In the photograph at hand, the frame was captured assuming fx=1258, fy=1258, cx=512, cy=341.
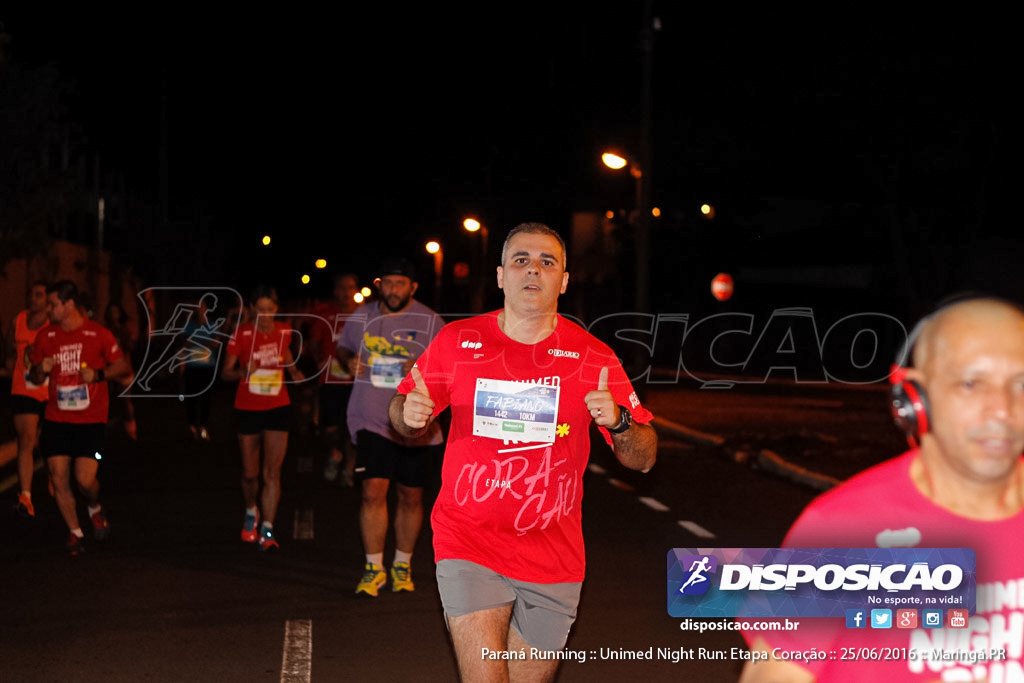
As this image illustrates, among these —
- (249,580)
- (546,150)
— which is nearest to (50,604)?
(249,580)

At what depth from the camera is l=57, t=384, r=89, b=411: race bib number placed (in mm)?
9766

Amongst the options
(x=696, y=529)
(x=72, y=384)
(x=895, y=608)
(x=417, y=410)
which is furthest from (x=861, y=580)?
(x=696, y=529)

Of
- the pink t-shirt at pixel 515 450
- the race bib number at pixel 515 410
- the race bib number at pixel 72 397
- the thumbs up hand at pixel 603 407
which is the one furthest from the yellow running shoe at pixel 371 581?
the thumbs up hand at pixel 603 407

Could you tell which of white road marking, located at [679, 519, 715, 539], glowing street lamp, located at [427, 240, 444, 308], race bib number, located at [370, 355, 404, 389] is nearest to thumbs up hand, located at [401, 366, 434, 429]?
race bib number, located at [370, 355, 404, 389]

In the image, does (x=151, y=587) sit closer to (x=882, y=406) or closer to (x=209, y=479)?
(x=209, y=479)

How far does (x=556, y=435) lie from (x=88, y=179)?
5957 centimetres

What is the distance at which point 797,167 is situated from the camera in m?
33.1

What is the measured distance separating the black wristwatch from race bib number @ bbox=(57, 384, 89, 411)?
6415mm

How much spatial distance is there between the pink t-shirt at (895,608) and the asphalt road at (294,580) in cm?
449

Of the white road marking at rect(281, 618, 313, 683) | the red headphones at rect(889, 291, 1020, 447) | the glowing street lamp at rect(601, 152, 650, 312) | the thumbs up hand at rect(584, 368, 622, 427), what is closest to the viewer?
the red headphones at rect(889, 291, 1020, 447)

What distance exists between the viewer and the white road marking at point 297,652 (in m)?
6.59

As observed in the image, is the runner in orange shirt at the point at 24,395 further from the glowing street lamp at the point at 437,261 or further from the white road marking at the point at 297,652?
the glowing street lamp at the point at 437,261

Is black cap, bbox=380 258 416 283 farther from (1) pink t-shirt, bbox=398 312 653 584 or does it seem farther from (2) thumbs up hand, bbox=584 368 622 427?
(2) thumbs up hand, bbox=584 368 622 427

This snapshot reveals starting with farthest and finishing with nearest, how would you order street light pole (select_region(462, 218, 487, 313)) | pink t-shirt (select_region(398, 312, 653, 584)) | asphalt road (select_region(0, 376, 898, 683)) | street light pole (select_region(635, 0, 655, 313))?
street light pole (select_region(462, 218, 487, 313)), street light pole (select_region(635, 0, 655, 313)), asphalt road (select_region(0, 376, 898, 683)), pink t-shirt (select_region(398, 312, 653, 584))
